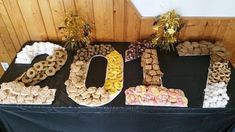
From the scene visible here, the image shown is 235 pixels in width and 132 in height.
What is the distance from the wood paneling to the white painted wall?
0.03 meters

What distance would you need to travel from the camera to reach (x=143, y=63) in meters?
1.25

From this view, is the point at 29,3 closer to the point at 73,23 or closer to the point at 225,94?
the point at 73,23

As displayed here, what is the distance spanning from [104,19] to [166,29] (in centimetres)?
41

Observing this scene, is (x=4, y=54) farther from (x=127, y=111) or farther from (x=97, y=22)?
(x=127, y=111)

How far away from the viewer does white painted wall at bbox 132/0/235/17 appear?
50.8 inches

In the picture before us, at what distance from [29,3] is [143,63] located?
797 millimetres

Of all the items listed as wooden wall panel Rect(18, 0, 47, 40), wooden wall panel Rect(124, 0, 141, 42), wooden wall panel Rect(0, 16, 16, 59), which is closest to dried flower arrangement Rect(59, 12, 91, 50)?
wooden wall panel Rect(18, 0, 47, 40)

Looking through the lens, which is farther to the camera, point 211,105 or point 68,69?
point 68,69

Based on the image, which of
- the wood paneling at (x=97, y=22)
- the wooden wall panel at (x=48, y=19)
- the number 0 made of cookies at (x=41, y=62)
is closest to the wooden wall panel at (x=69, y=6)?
the wood paneling at (x=97, y=22)

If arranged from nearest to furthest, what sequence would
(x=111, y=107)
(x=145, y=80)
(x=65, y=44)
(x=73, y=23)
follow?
1. (x=111, y=107)
2. (x=145, y=80)
3. (x=73, y=23)
4. (x=65, y=44)

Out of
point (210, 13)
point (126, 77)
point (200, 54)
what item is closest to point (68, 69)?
point (126, 77)

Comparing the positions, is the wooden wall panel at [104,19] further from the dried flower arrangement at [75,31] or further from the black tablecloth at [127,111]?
the black tablecloth at [127,111]

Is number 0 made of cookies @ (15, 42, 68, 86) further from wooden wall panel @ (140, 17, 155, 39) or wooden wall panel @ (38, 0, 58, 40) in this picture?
wooden wall panel @ (140, 17, 155, 39)

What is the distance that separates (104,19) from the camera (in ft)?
4.53
